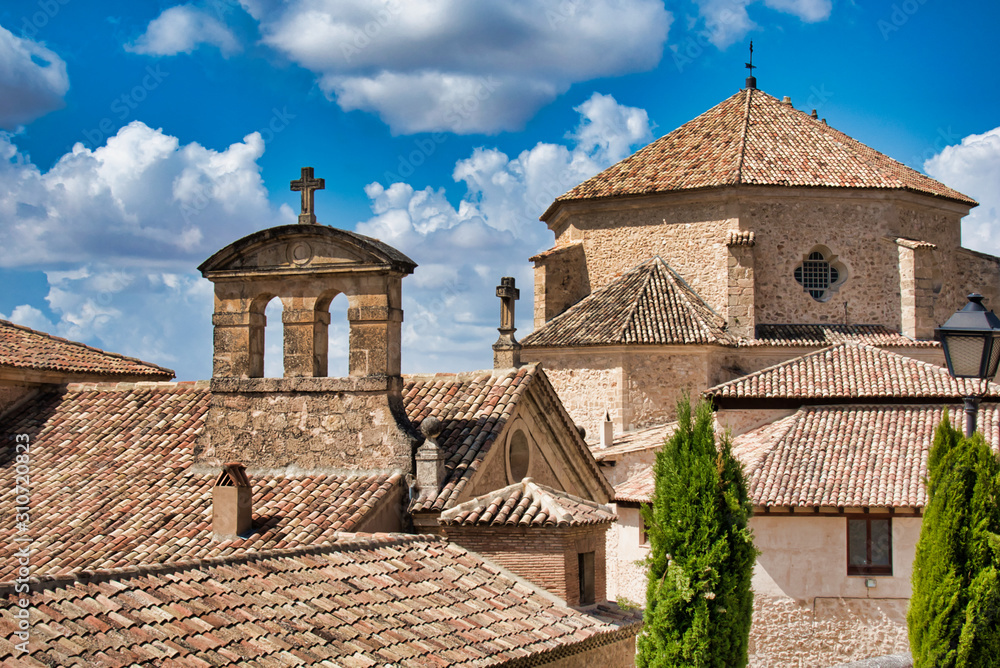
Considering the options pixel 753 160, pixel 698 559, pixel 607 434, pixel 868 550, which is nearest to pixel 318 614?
pixel 698 559

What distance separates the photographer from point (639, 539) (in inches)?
830

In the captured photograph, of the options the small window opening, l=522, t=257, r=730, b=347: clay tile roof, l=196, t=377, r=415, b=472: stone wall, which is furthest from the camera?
l=522, t=257, r=730, b=347: clay tile roof

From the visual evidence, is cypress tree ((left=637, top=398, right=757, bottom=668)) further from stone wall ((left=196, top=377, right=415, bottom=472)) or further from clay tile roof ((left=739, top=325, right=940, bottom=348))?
clay tile roof ((left=739, top=325, right=940, bottom=348))

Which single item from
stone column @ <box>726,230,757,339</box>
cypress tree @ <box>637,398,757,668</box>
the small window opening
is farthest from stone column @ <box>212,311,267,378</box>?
A: stone column @ <box>726,230,757,339</box>

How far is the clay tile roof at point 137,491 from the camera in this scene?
9898 mm

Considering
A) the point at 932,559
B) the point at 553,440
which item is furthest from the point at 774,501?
the point at 932,559

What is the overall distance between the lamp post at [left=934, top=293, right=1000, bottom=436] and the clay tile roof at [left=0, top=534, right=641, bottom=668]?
13.2 feet

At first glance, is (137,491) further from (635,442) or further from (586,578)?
(635,442)

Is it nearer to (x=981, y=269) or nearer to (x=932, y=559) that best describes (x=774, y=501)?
(x=932, y=559)

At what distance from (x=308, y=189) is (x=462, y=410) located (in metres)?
3.21

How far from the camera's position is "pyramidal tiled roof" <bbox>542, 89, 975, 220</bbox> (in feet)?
86.2

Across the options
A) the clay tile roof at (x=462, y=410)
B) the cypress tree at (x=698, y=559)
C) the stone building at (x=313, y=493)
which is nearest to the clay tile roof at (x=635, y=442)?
the stone building at (x=313, y=493)

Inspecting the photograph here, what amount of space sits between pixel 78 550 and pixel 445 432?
408cm

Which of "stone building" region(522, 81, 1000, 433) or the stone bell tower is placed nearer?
the stone bell tower
